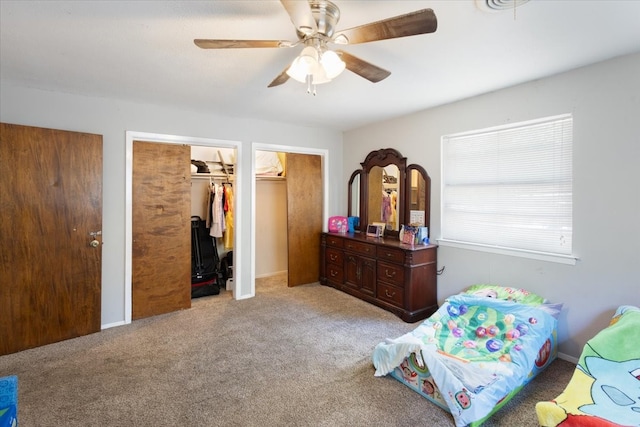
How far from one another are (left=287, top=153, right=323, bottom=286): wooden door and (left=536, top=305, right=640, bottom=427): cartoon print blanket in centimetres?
346

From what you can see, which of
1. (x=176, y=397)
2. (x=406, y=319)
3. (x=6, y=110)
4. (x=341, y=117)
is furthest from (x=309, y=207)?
(x=6, y=110)

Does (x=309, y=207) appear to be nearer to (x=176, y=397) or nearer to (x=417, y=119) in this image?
(x=417, y=119)

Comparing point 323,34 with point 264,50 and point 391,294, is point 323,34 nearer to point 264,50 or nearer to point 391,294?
point 264,50

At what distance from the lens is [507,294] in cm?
278

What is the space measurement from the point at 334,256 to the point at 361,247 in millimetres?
646

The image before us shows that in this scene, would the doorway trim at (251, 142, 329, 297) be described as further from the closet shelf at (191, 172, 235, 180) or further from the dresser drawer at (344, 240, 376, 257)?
the dresser drawer at (344, 240, 376, 257)

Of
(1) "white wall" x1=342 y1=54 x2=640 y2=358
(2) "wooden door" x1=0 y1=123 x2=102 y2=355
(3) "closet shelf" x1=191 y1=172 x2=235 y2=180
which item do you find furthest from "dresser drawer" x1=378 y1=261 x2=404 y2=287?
(2) "wooden door" x1=0 y1=123 x2=102 y2=355

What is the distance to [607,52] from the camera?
86.3 inches

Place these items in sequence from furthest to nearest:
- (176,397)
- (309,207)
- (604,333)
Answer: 1. (309,207)
2. (176,397)
3. (604,333)

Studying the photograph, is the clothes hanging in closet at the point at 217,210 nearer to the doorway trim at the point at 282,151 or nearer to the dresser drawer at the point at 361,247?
the doorway trim at the point at 282,151

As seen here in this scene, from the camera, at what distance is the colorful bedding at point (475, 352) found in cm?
186

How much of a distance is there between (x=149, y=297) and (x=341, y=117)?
3202 mm

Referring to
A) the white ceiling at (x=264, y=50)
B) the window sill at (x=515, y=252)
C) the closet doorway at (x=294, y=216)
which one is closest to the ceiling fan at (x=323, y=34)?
the white ceiling at (x=264, y=50)

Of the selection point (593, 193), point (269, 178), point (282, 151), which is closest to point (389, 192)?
point (282, 151)
